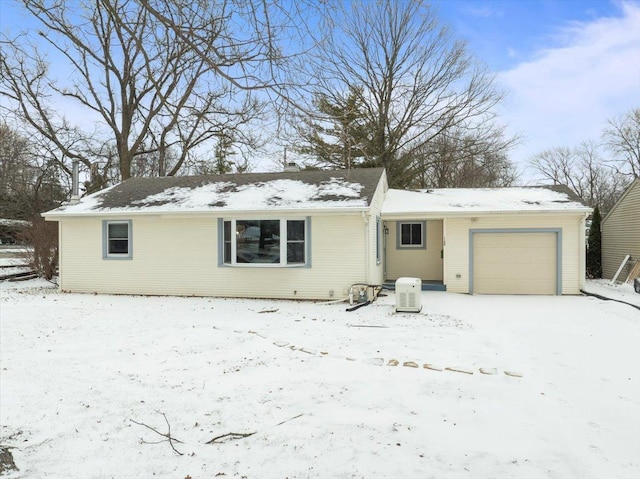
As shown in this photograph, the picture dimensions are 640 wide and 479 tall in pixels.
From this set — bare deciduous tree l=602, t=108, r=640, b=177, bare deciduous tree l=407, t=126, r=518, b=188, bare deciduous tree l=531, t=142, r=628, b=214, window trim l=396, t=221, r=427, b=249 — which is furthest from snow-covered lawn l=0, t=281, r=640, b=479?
bare deciduous tree l=531, t=142, r=628, b=214

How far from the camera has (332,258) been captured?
35.3 feet

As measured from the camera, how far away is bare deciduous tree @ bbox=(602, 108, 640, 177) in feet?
112

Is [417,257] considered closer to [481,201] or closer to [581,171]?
[481,201]

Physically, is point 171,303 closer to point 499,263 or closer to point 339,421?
point 339,421

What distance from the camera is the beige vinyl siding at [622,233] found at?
47.1 feet

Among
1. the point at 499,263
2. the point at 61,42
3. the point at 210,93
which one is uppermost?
the point at 61,42

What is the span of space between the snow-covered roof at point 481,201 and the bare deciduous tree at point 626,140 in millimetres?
27714

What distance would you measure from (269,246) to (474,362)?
22.2 feet

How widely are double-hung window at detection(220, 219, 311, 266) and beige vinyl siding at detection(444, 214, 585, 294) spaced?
4184mm

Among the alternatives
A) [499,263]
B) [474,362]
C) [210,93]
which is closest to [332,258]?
[499,263]

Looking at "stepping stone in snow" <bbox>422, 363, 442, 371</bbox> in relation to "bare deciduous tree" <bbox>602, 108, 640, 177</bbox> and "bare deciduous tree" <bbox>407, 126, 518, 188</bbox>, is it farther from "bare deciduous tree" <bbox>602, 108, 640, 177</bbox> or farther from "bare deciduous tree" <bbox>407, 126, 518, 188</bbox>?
"bare deciduous tree" <bbox>602, 108, 640, 177</bbox>

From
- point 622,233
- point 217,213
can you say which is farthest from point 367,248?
point 622,233

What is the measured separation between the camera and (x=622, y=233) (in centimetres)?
1528

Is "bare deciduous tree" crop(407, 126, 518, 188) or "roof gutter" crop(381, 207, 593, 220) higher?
"bare deciduous tree" crop(407, 126, 518, 188)
